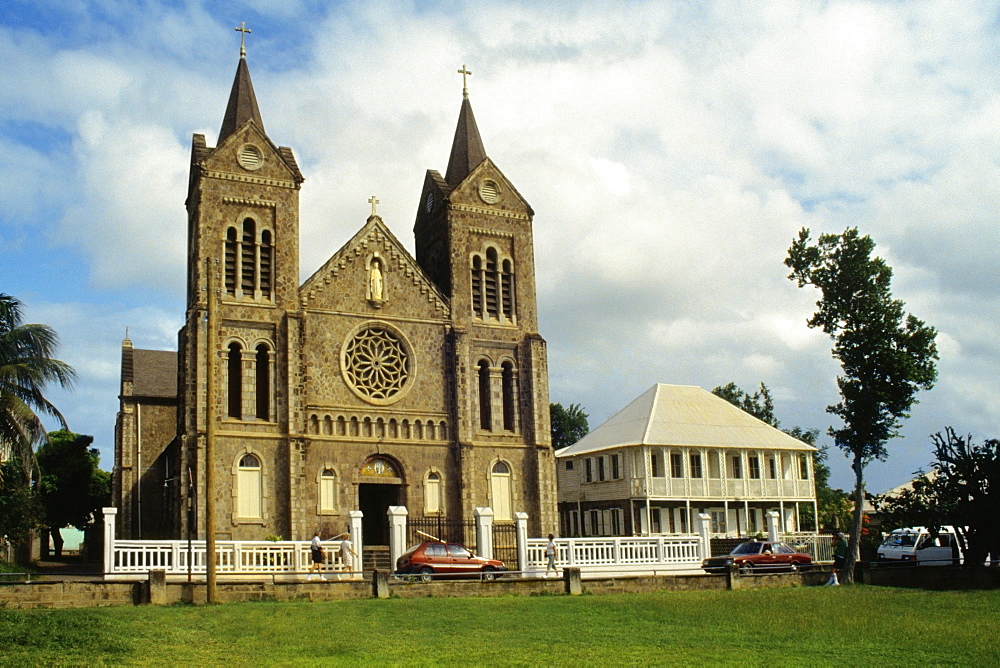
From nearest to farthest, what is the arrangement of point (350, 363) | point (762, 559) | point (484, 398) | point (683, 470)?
point (762, 559)
point (350, 363)
point (484, 398)
point (683, 470)

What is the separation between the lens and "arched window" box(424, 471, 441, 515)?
38125 millimetres

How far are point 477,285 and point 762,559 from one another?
15.3 meters

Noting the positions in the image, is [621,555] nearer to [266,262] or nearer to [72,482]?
[266,262]

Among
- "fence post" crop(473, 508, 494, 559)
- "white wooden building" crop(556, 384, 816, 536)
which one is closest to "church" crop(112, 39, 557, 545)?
"fence post" crop(473, 508, 494, 559)

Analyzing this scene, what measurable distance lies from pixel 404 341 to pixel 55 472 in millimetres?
26439

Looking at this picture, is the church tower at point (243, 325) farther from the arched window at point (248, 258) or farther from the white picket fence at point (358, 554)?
the white picket fence at point (358, 554)

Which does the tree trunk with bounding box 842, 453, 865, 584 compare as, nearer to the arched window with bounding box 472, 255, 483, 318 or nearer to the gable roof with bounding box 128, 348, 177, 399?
the arched window with bounding box 472, 255, 483, 318

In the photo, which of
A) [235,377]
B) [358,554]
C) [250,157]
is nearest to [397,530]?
[358,554]

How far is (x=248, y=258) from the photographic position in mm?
37750

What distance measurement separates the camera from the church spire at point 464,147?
4381 centimetres

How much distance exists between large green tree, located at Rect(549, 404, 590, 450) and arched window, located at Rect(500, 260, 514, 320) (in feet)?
142

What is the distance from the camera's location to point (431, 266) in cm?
4322

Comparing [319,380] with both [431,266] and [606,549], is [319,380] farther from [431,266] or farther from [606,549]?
[606,549]

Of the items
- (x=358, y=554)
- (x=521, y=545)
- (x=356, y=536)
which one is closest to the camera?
(x=358, y=554)
